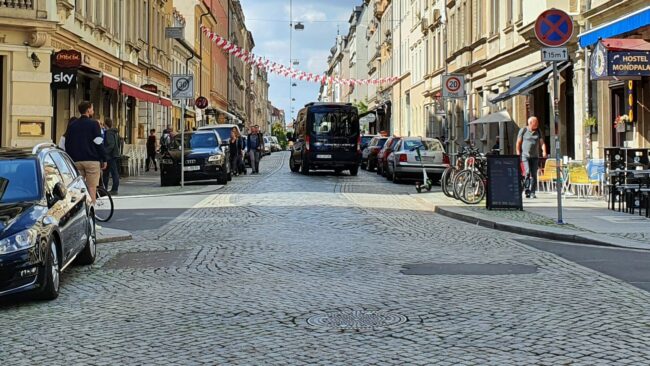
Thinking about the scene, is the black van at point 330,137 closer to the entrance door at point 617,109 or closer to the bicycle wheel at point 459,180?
the entrance door at point 617,109

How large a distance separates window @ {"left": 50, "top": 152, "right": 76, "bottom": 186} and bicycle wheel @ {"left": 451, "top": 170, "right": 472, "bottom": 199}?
10.1 m

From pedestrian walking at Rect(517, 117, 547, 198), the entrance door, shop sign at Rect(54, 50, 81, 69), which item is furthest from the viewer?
shop sign at Rect(54, 50, 81, 69)

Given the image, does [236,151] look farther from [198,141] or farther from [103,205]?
[103,205]

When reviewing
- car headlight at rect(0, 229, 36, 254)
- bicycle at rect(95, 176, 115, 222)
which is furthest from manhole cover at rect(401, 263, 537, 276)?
bicycle at rect(95, 176, 115, 222)

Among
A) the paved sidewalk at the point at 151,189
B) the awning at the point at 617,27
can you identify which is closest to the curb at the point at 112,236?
the paved sidewalk at the point at 151,189

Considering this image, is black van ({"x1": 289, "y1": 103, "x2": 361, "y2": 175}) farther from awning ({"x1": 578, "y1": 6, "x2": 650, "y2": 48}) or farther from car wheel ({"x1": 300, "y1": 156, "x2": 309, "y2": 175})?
awning ({"x1": 578, "y1": 6, "x2": 650, "y2": 48})

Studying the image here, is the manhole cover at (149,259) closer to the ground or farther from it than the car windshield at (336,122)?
closer to the ground

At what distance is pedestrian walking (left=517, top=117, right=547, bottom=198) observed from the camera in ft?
62.7

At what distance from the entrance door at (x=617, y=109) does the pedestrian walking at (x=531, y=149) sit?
2.27m

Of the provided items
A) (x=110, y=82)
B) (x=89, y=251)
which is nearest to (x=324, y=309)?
(x=89, y=251)

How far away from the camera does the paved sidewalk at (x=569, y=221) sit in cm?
1160

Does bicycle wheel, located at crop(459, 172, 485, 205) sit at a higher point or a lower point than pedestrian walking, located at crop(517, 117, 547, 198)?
lower

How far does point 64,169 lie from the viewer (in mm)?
9242

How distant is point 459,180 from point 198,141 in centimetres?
1129
